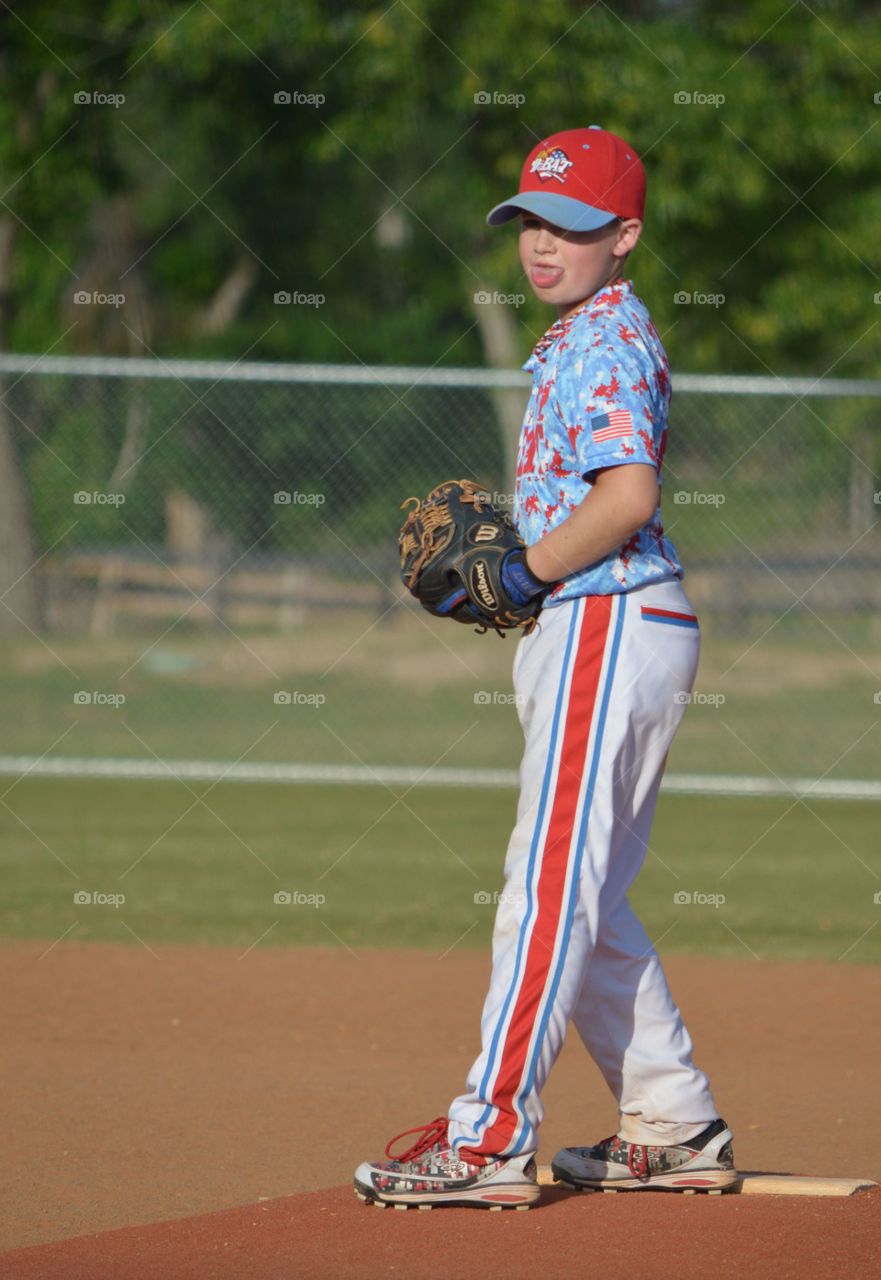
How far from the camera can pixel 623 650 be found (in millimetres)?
3730

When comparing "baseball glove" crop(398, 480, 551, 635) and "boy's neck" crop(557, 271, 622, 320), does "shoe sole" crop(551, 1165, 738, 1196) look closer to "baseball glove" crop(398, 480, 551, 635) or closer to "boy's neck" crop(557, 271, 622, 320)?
"baseball glove" crop(398, 480, 551, 635)

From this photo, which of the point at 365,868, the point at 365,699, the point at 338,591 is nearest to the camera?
the point at 365,868

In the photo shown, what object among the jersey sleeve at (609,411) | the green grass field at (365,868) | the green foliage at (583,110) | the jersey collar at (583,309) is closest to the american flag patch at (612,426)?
the jersey sleeve at (609,411)

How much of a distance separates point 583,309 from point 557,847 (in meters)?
1.17

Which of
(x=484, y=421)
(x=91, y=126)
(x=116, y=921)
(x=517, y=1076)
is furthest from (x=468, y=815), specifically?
(x=91, y=126)

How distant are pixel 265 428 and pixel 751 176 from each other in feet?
21.5

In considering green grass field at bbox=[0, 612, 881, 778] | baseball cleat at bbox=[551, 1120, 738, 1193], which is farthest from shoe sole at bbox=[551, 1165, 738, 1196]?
green grass field at bbox=[0, 612, 881, 778]

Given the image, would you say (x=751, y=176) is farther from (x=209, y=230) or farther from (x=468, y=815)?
(x=209, y=230)

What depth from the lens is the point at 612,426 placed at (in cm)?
364

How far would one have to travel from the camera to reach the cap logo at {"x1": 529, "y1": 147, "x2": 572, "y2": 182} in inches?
153

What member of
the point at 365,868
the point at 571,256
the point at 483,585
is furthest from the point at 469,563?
the point at 365,868

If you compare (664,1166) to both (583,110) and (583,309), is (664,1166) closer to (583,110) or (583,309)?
(583,309)

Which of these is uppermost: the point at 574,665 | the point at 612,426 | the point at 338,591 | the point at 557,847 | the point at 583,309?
the point at 338,591

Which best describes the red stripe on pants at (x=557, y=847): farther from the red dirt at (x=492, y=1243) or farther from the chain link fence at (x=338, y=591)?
the chain link fence at (x=338, y=591)
